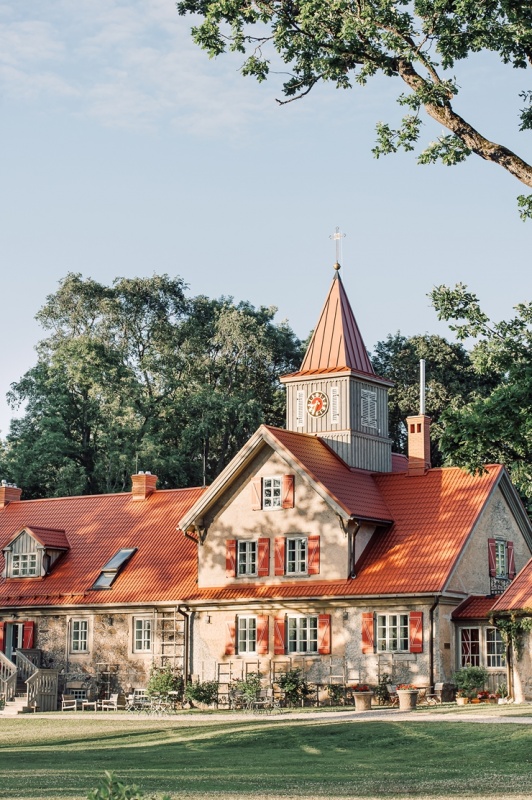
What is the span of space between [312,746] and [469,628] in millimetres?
11558

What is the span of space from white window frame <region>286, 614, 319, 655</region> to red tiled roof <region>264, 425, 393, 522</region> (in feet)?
10.9

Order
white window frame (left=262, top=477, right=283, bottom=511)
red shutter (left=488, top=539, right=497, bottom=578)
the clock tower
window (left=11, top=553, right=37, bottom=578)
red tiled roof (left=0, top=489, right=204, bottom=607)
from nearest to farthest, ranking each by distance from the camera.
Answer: red shutter (left=488, top=539, right=497, bottom=578), white window frame (left=262, top=477, right=283, bottom=511), red tiled roof (left=0, top=489, right=204, bottom=607), the clock tower, window (left=11, top=553, right=37, bottom=578)

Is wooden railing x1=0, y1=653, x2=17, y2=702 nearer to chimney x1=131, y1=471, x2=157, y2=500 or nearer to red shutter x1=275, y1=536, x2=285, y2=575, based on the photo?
red shutter x1=275, y1=536, x2=285, y2=575

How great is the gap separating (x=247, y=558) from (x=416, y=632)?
239 inches

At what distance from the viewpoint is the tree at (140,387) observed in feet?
191

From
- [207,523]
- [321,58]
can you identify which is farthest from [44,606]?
[321,58]

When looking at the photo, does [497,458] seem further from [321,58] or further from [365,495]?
[365,495]

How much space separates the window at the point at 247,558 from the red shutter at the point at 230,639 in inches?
60.7

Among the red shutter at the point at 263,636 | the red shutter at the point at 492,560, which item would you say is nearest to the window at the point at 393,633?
the red shutter at the point at 263,636

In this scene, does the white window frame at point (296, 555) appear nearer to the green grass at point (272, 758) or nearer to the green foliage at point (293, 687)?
the green foliage at point (293, 687)

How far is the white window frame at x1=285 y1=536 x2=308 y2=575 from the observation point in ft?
127

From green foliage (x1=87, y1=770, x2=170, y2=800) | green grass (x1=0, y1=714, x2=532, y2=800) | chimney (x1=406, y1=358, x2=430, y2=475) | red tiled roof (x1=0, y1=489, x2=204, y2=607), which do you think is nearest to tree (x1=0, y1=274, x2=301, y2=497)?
red tiled roof (x1=0, y1=489, x2=204, y2=607)

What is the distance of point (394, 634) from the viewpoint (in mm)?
36562

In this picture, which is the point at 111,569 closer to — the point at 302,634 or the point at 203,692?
the point at 203,692
